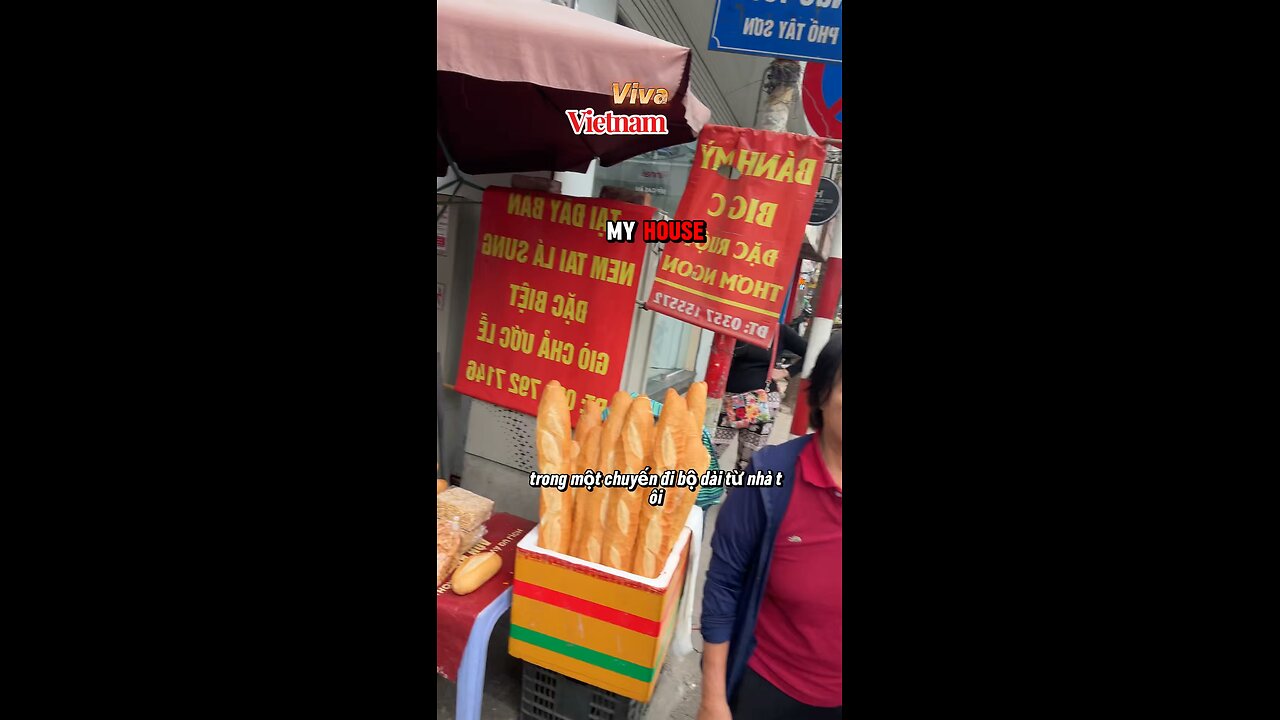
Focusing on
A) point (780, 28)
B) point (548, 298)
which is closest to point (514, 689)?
point (548, 298)

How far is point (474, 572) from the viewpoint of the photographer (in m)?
2.08

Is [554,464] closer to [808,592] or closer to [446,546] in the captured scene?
[446,546]

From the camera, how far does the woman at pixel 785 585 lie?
4.58ft

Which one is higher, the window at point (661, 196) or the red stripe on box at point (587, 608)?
the window at point (661, 196)

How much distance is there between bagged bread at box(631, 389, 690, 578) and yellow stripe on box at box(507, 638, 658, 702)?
0.36m

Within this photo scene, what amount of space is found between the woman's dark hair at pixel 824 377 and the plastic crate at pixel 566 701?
127 centimetres

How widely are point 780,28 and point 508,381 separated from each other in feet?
6.53

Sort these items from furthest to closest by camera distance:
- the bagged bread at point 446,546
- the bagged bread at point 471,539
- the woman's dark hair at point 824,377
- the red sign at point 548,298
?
the red sign at point 548,298, the bagged bread at point 471,539, the bagged bread at point 446,546, the woman's dark hair at point 824,377

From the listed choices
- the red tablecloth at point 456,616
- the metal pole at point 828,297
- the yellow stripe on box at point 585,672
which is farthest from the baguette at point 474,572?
the metal pole at point 828,297

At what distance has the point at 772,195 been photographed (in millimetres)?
2150

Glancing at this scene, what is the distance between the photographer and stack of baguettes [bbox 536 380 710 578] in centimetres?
189

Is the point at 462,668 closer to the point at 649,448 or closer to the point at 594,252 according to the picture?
the point at 649,448

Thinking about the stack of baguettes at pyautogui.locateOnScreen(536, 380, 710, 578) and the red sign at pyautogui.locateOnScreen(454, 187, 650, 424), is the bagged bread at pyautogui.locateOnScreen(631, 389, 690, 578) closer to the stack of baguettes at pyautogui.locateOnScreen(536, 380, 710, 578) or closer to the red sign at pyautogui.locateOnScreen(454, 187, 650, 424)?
the stack of baguettes at pyautogui.locateOnScreen(536, 380, 710, 578)

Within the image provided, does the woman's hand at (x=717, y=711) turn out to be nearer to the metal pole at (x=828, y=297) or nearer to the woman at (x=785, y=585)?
the woman at (x=785, y=585)
